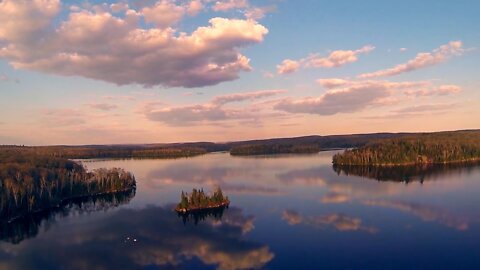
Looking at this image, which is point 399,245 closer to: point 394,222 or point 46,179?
point 394,222

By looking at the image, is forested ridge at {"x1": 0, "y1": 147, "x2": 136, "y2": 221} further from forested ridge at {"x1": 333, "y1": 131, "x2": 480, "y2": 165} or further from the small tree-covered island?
Result: forested ridge at {"x1": 333, "y1": 131, "x2": 480, "y2": 165}

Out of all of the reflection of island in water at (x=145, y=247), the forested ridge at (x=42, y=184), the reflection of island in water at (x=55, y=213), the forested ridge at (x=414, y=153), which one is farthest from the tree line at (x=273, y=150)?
the reflection of island in water at (x=145, y=247)

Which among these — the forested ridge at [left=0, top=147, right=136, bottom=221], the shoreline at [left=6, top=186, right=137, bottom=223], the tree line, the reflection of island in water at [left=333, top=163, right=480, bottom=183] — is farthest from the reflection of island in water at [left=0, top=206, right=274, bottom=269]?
the tree line

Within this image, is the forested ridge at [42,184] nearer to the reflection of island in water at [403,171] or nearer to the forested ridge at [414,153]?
the reflection of island in water at [403,171]

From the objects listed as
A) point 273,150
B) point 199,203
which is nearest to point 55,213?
point 199,203

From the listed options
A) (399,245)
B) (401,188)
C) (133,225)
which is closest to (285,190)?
(401,188)

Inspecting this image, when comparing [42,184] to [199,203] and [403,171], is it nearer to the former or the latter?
[199,203]
